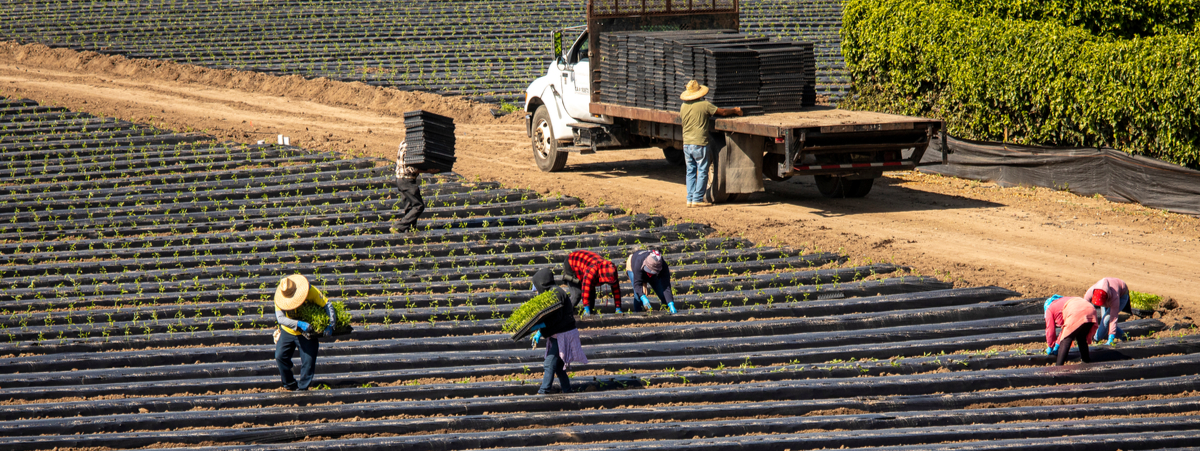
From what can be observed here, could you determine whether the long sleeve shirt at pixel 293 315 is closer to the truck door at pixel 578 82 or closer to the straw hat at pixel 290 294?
the straw hat at pixel 290 294

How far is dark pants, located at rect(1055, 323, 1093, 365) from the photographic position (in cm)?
847

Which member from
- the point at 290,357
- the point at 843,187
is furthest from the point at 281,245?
the point at 843,187

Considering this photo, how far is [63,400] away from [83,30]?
72.5 ft

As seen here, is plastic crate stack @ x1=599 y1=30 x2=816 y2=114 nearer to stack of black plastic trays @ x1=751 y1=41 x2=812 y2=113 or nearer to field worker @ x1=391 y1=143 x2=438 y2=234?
stack of black plastic trays @ x1=751 y1=41 x2=812 y2=113

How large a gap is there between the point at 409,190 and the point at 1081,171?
959cm

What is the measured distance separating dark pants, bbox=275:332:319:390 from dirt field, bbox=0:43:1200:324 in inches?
239

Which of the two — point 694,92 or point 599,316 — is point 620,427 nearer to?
point 599,316

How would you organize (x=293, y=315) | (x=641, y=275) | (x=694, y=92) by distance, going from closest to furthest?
(x=293, y=315) < (x=641, y=275) < (x=694, y=92)

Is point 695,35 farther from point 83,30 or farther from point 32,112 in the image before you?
point 83,30

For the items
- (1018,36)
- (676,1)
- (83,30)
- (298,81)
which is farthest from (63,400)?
(83,30)

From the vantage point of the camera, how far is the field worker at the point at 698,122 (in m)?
13.6

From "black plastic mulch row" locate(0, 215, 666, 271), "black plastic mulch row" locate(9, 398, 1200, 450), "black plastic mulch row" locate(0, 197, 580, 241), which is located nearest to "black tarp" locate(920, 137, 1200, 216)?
"black plastic mulch row" locate(0, 215, 666, 271)

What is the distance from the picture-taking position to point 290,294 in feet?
26.6

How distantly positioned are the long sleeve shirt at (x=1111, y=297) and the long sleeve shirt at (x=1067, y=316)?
0.20 meters
